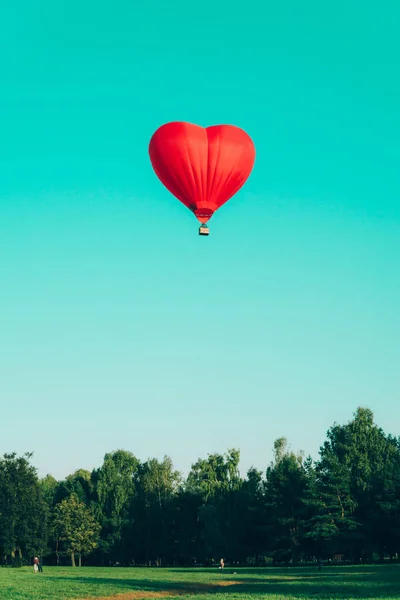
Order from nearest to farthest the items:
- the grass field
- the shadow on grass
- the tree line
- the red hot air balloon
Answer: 1. the red hot air balloon
2. the shadow on grass
3. the grass field
4. the tree line

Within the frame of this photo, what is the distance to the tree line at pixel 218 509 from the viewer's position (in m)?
58.2

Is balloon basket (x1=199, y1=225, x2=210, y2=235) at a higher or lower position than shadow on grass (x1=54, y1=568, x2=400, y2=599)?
higher

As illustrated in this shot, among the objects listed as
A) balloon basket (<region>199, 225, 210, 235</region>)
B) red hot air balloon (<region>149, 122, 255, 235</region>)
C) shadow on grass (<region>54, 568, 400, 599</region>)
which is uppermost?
red hot air balloon (<region>149, 122, 255, 235</region>)

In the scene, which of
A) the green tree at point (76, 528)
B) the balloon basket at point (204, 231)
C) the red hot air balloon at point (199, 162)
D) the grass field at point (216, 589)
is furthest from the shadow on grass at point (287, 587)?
the green tree at point (76, 528)

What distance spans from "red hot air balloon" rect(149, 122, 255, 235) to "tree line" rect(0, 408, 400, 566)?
36.3 metres

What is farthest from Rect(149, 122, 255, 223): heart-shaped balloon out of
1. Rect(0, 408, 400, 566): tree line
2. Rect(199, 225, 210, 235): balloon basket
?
Rect(0, 408, 400, 566): tree line

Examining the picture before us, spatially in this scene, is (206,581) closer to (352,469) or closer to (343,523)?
(343,523)

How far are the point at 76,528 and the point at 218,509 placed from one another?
19105mm

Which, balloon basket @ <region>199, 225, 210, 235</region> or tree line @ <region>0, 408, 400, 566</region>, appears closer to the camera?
balloon basket @ <region>199, 225, 210, 235</region>

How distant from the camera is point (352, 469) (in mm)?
76312

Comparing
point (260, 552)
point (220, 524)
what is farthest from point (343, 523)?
point (220, 524)

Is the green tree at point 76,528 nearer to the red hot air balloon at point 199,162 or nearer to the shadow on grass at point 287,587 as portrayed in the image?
the shadow on grass at point 287,587

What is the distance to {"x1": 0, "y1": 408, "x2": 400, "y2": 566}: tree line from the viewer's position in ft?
191

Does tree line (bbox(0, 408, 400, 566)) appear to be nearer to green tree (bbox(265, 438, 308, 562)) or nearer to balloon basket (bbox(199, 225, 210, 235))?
green tree (bbox(265, 438, 308, 562))
